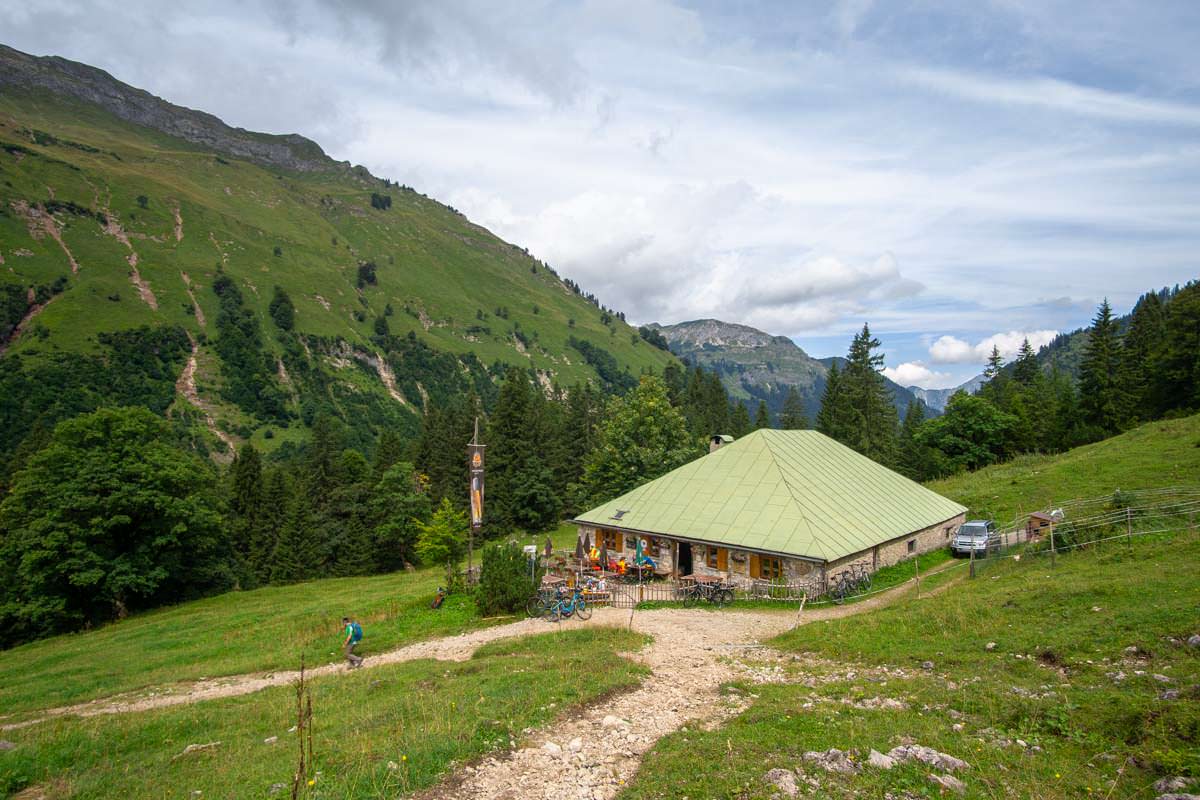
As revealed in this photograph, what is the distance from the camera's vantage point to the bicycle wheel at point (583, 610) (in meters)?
22.0

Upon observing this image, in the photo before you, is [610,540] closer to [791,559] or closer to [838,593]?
[791,559]

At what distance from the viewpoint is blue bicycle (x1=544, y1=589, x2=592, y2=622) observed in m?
21.9

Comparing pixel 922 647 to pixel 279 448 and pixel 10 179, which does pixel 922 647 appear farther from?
pixel 10 179

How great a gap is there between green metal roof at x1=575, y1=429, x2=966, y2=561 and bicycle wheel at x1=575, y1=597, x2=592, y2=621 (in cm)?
626

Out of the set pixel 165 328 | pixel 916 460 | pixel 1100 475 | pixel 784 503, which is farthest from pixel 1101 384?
pixel 165 328

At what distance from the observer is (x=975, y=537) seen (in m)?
29.4

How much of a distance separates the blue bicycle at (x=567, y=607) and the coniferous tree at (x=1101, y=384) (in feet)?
202

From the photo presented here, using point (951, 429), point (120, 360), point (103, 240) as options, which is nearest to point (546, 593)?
point (951, 429)

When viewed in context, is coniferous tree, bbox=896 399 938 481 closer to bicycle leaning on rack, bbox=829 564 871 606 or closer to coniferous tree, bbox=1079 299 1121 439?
Result: coniferous tree, bbox=1079 299 1121 439

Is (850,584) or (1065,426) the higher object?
(1065,426)

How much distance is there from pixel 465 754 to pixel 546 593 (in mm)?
14589

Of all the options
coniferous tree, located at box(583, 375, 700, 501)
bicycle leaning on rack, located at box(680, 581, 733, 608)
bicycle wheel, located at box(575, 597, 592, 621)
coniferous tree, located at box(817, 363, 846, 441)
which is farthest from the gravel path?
coniferous tree, located at box(817, 363, 846, 441)

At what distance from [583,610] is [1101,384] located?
65.3 meters

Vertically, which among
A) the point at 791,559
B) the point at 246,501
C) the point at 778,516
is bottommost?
the point at 791,559
